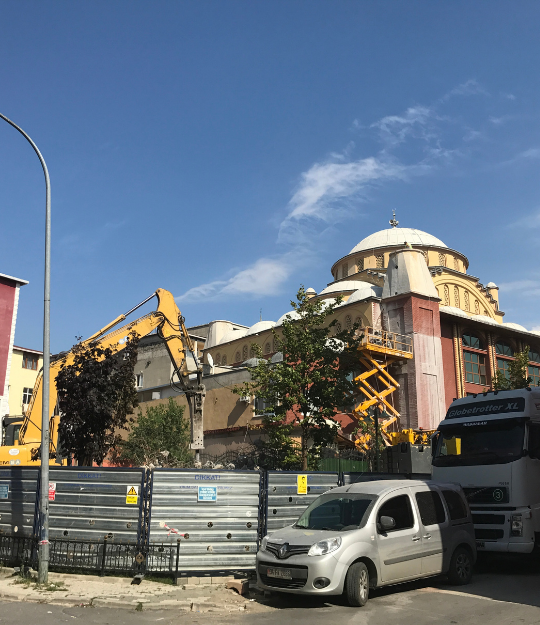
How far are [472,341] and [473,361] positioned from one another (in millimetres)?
1391

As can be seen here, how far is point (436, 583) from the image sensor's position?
1116 cm

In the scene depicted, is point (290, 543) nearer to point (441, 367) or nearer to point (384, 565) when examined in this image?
point (384, 565)

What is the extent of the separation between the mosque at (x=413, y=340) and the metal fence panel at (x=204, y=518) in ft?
64.4

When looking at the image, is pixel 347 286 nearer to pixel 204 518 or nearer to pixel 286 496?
pixel 286 496

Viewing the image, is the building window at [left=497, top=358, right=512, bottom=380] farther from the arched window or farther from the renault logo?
the renault logo

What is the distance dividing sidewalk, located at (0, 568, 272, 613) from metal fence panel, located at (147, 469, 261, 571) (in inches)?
16.1

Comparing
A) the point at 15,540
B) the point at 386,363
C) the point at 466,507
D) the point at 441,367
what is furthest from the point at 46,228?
the point at 441,367

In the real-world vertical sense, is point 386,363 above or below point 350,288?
below

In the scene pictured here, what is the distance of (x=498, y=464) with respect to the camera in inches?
495

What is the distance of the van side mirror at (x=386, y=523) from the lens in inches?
389

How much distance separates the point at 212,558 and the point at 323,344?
1182 cm

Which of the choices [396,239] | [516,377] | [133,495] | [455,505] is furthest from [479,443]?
[396,239]

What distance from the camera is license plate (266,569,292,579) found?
929 centimetres

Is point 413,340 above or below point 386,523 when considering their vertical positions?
above
